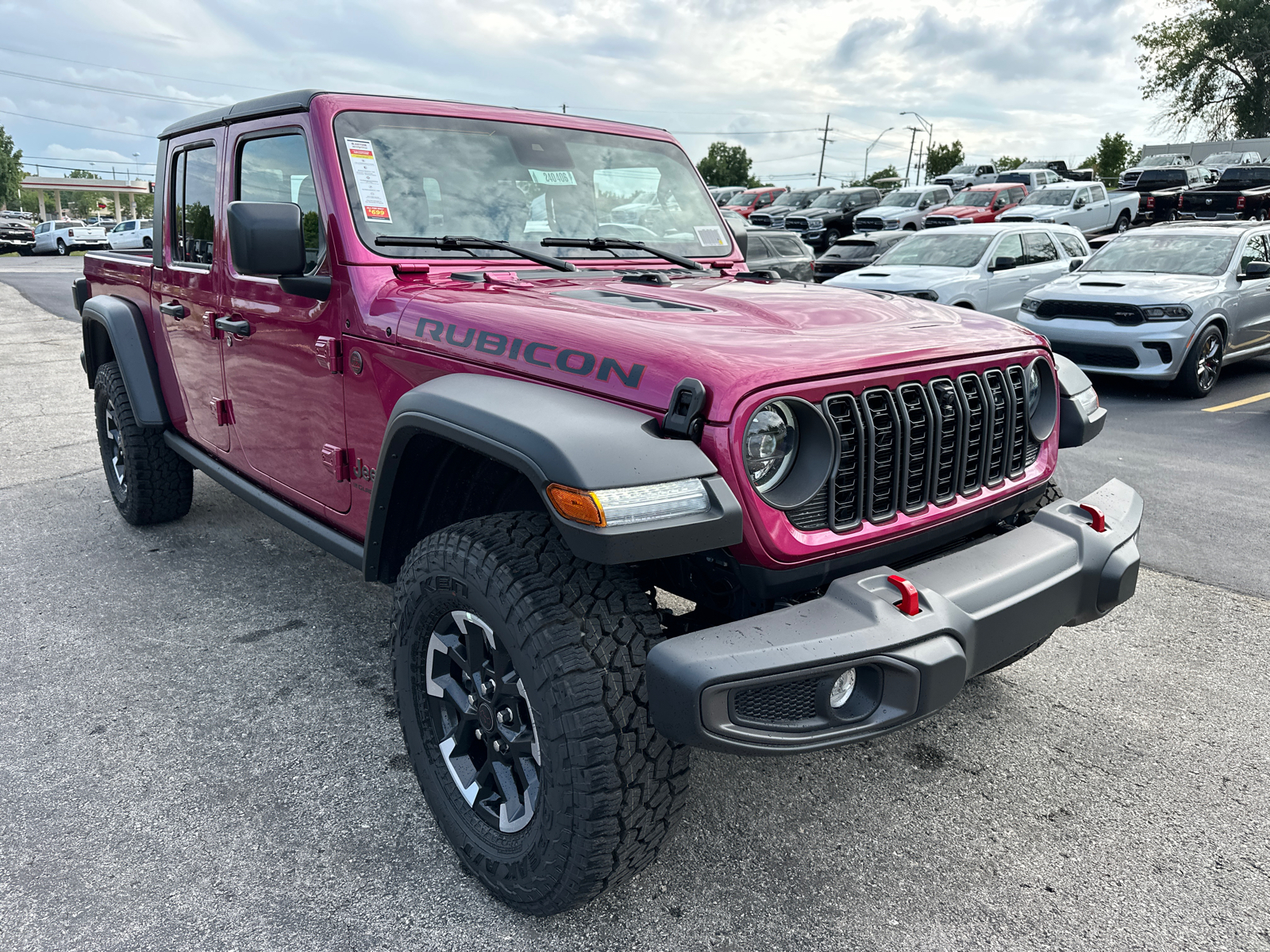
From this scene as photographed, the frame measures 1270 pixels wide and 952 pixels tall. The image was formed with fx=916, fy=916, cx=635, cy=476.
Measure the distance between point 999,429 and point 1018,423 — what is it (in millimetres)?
150

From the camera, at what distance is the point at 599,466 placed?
1784mm

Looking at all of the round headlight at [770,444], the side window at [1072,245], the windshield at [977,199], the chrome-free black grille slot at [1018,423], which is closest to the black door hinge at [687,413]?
the round headlight at [770,444]

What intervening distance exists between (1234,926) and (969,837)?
61 centimetres

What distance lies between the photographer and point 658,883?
7.55ft

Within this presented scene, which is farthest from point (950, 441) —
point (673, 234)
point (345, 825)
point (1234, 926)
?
point (345, 825)

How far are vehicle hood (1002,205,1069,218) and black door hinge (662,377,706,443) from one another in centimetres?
2105

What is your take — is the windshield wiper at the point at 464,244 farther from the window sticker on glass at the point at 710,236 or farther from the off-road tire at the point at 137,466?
the off-road tire at the point at 137,466

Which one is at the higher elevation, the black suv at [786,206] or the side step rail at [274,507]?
the black suv at [786,206]

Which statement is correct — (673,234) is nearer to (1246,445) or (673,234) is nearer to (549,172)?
(549,172)

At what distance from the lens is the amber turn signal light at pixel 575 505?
174cm

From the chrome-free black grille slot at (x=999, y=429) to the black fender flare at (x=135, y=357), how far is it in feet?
11.9

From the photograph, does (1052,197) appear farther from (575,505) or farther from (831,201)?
(575,505)

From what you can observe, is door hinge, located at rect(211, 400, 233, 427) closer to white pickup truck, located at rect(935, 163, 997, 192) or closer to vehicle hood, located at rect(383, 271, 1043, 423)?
vehicle hood, located at rect(383, 271, 1043, 423)

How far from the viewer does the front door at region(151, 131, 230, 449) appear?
366 centimetres
